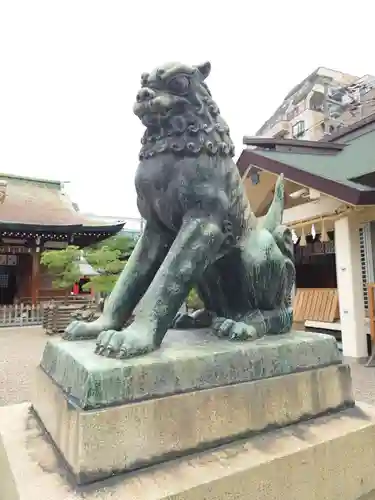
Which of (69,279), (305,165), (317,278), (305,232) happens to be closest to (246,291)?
(305,165)

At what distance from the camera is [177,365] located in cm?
123

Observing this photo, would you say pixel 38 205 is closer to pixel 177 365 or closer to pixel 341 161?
pixel 341 161

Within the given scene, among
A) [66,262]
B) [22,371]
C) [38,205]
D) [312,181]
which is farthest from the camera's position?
[38,205]

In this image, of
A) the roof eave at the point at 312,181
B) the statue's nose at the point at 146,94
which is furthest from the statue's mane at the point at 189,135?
the roof eave at the point at 312,181

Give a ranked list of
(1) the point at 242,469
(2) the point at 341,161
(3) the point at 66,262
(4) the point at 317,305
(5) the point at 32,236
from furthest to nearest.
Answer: (5) the point at 32,236
(3) the point at 66,262
(4) the point at 317,305
(2) the point at 341,161
(1) the point at 242,469

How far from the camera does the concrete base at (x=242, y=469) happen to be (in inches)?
40.9

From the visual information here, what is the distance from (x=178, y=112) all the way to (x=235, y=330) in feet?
3.00

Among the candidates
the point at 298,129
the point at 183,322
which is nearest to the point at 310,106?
the point at 298,129

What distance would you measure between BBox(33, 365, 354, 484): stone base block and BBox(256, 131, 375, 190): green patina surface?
4.23 metres

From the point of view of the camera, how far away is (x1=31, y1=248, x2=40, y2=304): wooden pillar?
13.2 meters

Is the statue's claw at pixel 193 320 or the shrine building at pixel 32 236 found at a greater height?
the shrine building at pixel 32 236

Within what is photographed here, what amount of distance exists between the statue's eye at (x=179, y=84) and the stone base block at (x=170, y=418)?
1.13 m

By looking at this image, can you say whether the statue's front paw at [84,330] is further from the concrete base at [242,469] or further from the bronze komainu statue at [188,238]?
the concrete base at [242,469]

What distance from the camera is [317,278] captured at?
366 inches
